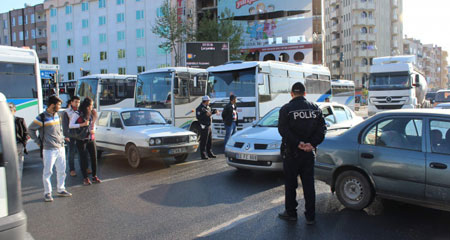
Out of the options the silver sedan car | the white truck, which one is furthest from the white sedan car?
the white truck

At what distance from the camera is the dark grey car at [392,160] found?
481 cm

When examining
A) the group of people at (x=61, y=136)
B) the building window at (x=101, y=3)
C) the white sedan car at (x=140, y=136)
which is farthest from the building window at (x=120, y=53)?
the group of people at (x=61, y=136)

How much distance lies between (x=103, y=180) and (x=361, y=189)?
539 centimetres

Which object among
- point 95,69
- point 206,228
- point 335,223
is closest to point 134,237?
point 206,228

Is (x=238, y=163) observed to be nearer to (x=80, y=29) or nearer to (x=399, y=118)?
(x=399, y=118)

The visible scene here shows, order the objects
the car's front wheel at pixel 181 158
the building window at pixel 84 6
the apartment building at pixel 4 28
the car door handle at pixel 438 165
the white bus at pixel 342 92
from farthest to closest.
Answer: the apartment building at pixel 4 28 → the building window at pixel 84 6 → the white bus at pixel 342 92 → the car's front wheel at pixel 181 158 → the car door handle at pixel 438 165

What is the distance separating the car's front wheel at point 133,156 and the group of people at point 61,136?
138 cm

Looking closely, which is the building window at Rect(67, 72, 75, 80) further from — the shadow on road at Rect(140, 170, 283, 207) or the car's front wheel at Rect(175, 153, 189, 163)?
the shadow on road at Rect(140, 170, 283, 207)

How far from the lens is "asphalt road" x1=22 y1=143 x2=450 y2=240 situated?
482cm

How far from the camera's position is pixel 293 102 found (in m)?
5.03

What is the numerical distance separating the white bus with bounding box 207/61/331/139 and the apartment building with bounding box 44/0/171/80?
44847mm

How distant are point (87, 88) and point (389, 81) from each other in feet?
57.0

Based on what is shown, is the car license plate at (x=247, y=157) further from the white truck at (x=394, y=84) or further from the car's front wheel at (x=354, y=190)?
the white truck at (x=394, y=84)

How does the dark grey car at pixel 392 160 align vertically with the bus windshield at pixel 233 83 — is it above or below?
below
